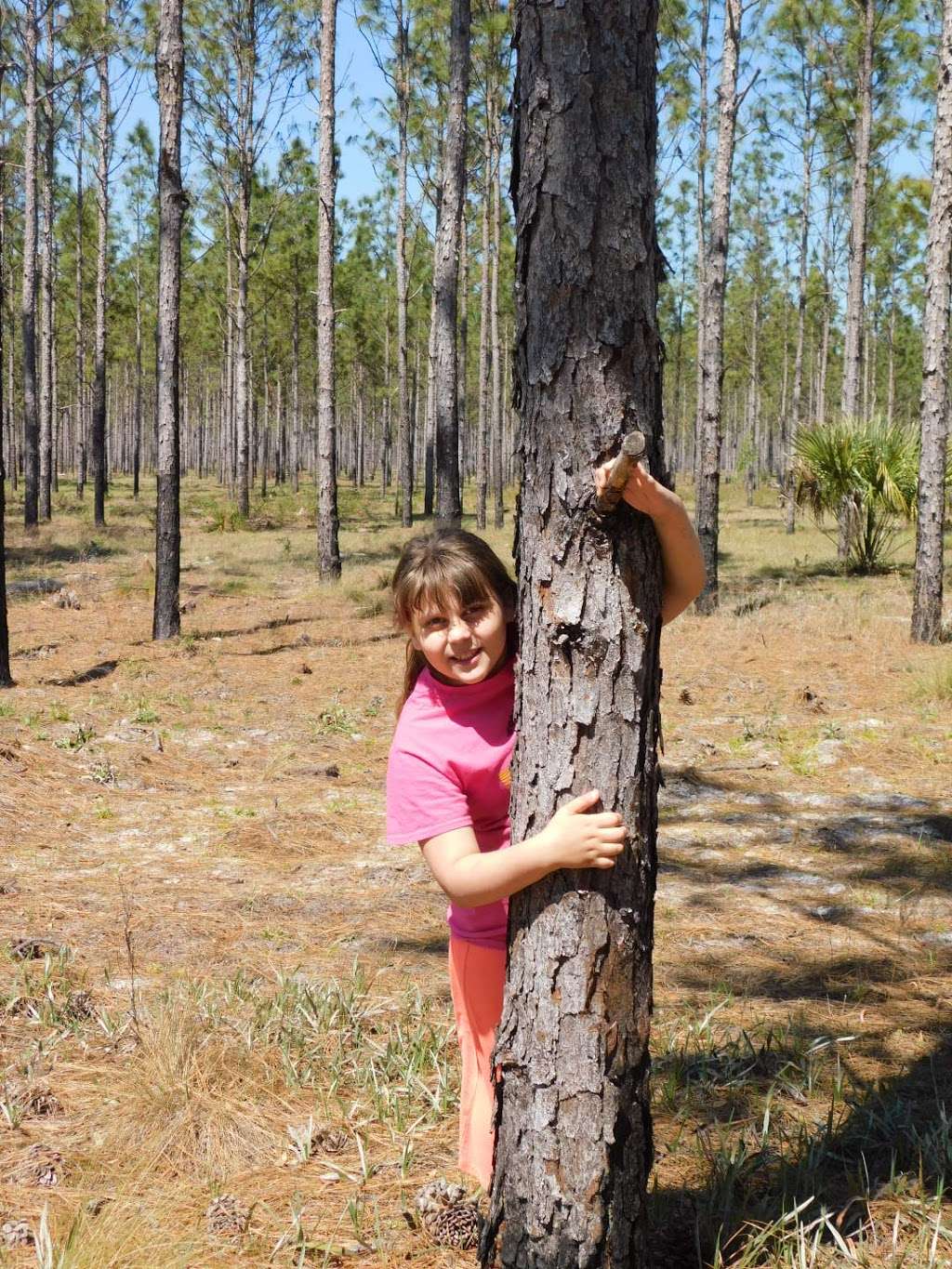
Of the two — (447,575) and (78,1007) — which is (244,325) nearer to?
(78,1007)

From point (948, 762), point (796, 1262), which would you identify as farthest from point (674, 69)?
point (796, 1262)

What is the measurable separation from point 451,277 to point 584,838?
10972 mm

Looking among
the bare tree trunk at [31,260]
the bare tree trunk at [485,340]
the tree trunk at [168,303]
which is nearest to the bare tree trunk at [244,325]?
the bare tree trunk at [31,260]

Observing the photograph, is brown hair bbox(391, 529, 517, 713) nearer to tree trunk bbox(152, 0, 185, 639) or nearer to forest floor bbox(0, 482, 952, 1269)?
forest floor bbox(0, 482, 952, 1269)

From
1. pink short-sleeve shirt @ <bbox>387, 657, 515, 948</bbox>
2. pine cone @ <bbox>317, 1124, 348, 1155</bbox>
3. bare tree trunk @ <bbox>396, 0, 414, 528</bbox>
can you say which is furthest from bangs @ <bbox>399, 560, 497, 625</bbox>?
bare tree trunk @ <bbox>396, 0, 414, 528</bbox>

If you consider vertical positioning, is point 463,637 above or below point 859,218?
below

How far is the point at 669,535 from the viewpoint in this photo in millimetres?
1894

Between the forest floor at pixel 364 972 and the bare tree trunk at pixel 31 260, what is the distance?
1024cm

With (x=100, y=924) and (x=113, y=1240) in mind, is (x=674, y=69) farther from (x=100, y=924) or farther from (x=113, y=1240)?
(x=113, y=1240)

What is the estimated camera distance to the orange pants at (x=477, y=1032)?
2.25 metres

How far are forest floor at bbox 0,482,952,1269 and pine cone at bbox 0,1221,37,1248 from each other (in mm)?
21

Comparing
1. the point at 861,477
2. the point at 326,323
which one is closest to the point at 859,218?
the point at 861,477

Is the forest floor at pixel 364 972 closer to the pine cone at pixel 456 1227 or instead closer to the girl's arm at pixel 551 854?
the pine cone at pixel 456 1227

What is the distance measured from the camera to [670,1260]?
212 cm
